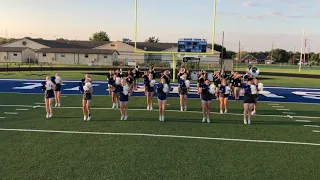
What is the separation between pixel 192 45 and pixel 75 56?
3875 cm

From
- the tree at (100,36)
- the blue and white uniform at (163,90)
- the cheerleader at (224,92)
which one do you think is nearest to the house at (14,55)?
the tree at (100,36)

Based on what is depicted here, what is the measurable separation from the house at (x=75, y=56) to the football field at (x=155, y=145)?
4464 centimetres

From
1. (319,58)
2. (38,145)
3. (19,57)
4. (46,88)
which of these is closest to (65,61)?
(19,57)

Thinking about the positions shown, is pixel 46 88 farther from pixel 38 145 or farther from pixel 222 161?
pixel 222 161

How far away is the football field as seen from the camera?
5574 millimetres

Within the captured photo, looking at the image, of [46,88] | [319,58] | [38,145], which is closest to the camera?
[38,145]

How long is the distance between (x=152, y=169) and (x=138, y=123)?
3930mm

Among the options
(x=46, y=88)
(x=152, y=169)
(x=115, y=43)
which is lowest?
(x=152, y=169)

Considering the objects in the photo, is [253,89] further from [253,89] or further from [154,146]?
[154,146]

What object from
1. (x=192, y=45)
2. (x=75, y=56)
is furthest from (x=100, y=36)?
(x=192, y=45)

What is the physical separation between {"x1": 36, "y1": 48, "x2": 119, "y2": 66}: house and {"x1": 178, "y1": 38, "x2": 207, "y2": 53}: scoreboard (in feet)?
115

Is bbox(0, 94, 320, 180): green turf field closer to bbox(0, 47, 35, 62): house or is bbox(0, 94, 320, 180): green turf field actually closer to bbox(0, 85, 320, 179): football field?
bbox(0, 85, 320, 179): football field

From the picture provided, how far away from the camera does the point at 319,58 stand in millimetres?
97562

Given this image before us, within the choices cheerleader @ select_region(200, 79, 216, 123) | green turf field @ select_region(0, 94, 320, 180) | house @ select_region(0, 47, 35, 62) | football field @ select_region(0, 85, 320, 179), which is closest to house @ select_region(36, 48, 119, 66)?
house @ select_region(0, 47, 35, 62)
